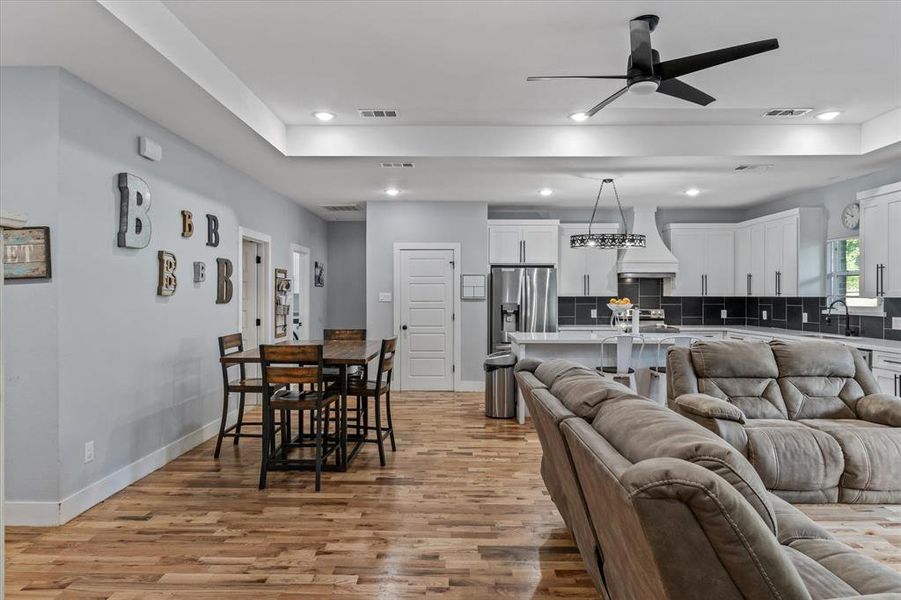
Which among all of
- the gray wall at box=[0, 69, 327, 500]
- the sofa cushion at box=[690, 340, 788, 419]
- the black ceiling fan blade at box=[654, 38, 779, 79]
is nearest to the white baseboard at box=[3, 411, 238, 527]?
the gray wall at box=[0, 69, 327, 500]

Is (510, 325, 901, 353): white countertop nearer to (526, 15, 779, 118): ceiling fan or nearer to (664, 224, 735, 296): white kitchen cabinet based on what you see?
(664, 224, 735, 296): white kitchen cabinet

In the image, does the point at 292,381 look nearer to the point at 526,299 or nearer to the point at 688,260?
the point at 526,299

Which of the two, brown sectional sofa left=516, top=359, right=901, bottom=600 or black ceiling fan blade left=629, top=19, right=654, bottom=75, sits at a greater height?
black ceiling fan blade left=629, top=19, right=654, bottom=75

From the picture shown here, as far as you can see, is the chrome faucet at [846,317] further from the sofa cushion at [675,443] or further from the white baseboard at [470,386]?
the sofa cushion at [675,443]

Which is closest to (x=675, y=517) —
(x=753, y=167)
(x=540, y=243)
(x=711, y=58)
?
(x=711, y=58)

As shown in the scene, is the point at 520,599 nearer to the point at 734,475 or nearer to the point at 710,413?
the point at 734,475

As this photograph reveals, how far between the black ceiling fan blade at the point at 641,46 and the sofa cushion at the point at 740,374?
6.66 feet

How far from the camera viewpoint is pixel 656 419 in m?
1.51

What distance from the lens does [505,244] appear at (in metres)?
7.44

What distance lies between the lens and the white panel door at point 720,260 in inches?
303

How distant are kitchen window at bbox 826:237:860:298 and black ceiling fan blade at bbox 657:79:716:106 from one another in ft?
12.9

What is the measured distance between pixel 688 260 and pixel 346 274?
17.7 ft

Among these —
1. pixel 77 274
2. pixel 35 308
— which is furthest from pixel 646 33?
pixel 35 308

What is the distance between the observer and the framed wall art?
119 inches
